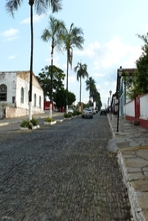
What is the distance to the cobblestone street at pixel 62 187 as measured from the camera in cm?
335

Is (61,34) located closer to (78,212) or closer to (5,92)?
(5,92)

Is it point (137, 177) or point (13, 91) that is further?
point (13, 91)

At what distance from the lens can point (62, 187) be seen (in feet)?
14.4

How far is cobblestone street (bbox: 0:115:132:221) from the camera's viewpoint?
3.35m

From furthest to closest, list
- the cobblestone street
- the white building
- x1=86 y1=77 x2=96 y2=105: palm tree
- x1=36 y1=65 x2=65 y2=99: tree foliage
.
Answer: x1=86 y1=77 x2=96 y2=105: palm tree < x1=36 y1=65 x2=65 y2=99: tree foliage < the white building < the cobblestone street

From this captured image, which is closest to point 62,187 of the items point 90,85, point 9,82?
point 9,82

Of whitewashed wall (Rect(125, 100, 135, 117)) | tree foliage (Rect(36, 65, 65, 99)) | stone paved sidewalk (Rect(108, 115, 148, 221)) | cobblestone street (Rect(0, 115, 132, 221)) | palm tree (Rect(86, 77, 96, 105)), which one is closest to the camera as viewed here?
stone paved sidewalk (Rect(108, 115, 148, 221))

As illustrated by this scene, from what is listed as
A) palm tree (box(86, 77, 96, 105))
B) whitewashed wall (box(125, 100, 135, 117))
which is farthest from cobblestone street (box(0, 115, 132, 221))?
palm tree (box(86, 77, 96, 105))

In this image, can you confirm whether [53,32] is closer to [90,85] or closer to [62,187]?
[62,187]

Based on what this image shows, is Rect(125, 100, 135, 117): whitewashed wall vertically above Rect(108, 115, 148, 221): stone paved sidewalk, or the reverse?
Rect(125, 100, 135, 117): whitewashed wall

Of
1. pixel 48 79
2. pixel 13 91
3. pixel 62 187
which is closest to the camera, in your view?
pixel 62 187

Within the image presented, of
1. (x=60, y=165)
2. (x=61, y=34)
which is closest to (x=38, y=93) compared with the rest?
(x=61, y=34)

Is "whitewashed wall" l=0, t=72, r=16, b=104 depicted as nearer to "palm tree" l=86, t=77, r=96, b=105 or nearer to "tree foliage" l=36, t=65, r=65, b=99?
"tree foliage" l=36, t=65, r=65, b=99

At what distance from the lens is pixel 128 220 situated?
124 inches
